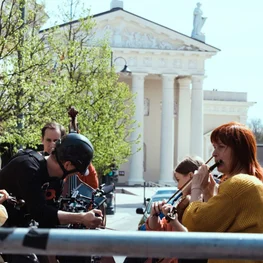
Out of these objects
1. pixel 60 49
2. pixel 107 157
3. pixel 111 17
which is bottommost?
pixel 107 157

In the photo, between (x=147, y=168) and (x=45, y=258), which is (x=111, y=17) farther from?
(x=45, y=258)

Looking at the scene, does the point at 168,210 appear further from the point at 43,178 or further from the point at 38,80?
the point at 38,80

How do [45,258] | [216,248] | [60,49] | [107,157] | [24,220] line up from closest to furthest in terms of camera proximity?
[216,248] → [45,258] → [24,220] → [60,49] → [107,157]

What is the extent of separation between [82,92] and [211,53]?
37.0 m

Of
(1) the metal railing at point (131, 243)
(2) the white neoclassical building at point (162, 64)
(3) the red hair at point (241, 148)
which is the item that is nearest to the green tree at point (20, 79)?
(3) the red hair at point (241, 148)

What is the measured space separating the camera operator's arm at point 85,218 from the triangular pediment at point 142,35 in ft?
190

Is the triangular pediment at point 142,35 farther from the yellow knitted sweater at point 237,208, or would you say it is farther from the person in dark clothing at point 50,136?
the yellow knitted sweater at point 237,208

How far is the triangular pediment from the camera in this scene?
6162cm

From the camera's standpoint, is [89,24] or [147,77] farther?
[147,77]

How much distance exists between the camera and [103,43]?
30047 millimetres

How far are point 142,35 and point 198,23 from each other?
657 cm

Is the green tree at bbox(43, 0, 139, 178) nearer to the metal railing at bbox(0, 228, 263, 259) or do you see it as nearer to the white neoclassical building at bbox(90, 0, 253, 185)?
the metal railing at bbox(0, 228, 263, 259)

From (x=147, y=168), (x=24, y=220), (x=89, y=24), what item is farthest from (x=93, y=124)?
(x=147, y=168)

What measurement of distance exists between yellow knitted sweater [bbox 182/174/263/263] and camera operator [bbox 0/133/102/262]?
77 cm
